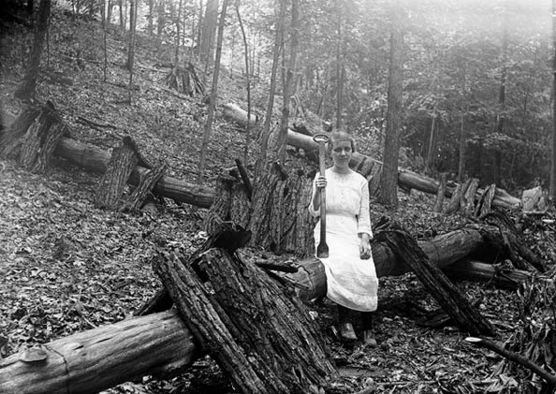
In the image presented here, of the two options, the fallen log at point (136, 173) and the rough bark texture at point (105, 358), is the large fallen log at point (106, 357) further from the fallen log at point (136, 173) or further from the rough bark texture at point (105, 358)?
the fallen log at point (136, 173)

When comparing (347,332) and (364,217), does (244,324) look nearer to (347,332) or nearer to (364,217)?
(347,332)

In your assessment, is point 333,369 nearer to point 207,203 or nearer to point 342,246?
point 342,246

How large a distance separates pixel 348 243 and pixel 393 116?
769cm

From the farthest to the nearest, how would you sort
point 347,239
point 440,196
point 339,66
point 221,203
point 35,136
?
point 339,66
point 440,196
point 35,136
point 221,203
point 347,239

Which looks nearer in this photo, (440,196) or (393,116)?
(393,116)

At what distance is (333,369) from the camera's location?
4113 mm

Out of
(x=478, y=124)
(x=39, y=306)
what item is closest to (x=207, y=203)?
(x=39, y=306)

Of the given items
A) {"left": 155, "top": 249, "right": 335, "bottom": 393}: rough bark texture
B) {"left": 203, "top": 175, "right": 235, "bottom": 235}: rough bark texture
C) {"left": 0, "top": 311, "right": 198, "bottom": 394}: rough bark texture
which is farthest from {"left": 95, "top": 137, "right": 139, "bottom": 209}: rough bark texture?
{"left": 0, "top": 311, "right": 198, "bottom": 394}: rough bark texture

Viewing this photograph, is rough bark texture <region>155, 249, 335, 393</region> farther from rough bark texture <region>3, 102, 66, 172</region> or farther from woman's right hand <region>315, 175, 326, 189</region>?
A: rough bark texture <region>3, 102, 66, 172</region>

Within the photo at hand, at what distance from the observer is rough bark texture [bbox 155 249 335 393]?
3.61 m

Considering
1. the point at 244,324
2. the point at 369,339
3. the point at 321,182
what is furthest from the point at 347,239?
the point at 244,324

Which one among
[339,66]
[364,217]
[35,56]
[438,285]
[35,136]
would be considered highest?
[339,66]

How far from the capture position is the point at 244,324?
153 inches

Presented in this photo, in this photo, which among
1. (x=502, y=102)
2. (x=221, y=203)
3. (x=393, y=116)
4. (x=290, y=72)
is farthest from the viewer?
(x=502, y=102)
